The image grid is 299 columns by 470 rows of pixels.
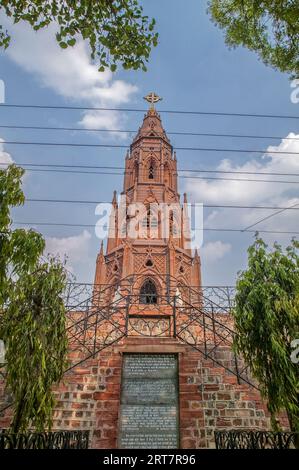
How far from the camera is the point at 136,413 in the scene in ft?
23.4

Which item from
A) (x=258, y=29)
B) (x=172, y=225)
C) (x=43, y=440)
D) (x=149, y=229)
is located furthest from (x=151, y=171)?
(x=43, y=440)

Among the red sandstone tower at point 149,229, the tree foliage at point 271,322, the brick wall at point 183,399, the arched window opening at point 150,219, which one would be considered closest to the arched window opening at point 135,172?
the red sandstone tower at point 149,229

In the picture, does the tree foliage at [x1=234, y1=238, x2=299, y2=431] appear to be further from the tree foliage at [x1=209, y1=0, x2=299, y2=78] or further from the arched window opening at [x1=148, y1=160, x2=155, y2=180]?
the arched window opening at [x1=148, y1=160, x2=155, y2=180]

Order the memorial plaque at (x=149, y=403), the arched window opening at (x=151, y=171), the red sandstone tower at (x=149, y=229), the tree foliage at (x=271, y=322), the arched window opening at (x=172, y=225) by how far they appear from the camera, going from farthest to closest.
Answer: the arched window opening at (x=151, y=171) → the arched window opening at (x=172, y=225) → the red sandstone tower at (x=149, y=229) → the memorial plaque at (x=149, y=403) → the tree foliage at (x=271, y=322)

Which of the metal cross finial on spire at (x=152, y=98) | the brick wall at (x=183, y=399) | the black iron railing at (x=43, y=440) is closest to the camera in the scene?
the black iron railing at (x=43, y=440)

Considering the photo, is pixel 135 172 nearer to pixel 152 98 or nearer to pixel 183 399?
pixel 152 98

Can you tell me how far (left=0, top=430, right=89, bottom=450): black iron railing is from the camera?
4543 mm

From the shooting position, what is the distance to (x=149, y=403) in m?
7.29

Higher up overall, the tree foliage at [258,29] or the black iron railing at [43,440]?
the tree foliage at [258,29]

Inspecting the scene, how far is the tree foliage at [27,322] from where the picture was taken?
198 inches

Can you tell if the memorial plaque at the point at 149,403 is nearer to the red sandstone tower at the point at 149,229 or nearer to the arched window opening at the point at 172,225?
the red sandstone tower at the point at 149,229

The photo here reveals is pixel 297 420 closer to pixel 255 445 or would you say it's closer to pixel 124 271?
pixel 255 445

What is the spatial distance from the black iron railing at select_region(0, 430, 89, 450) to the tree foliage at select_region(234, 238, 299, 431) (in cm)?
384

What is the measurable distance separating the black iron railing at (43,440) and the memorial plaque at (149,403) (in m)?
1.25
